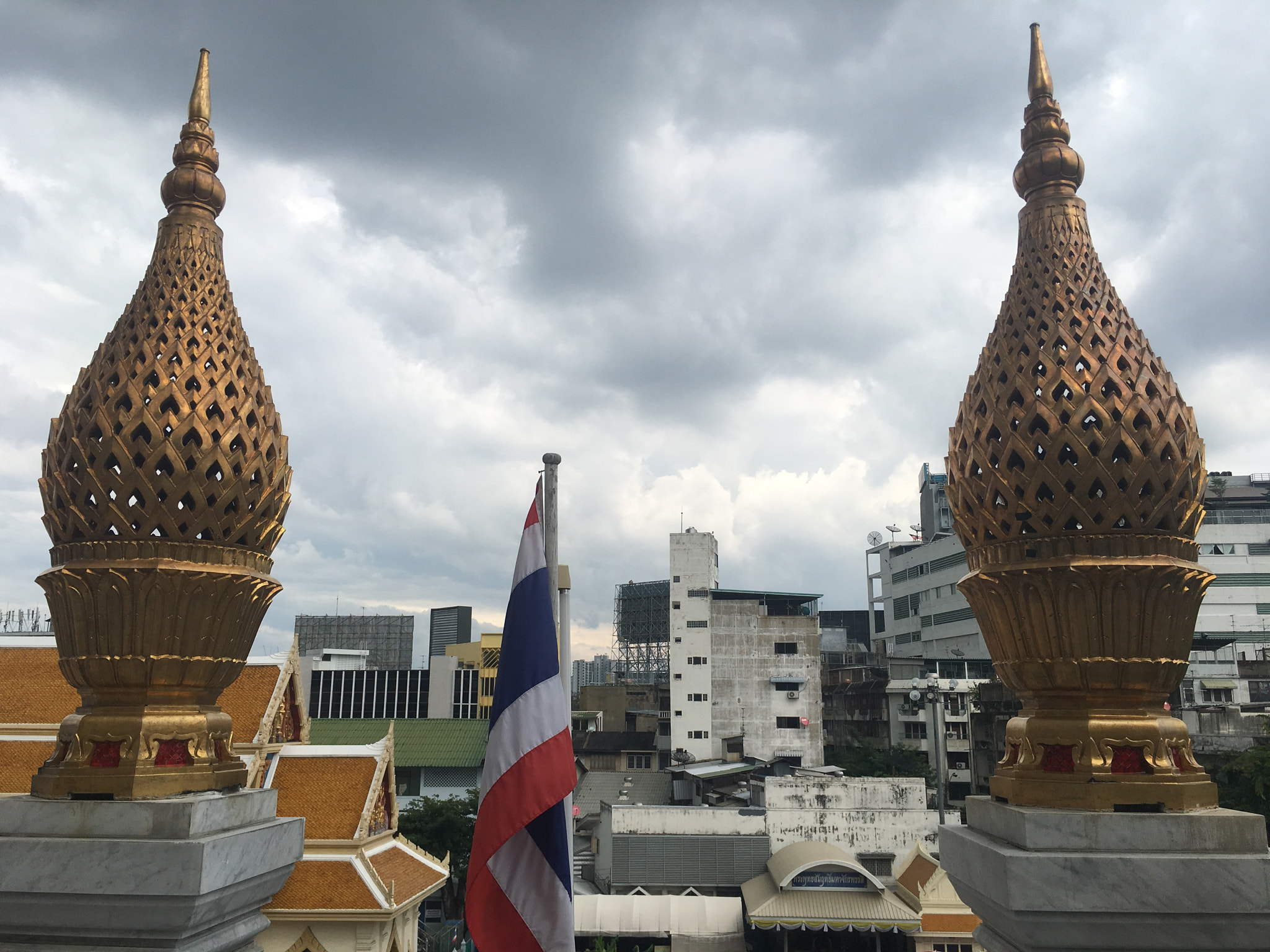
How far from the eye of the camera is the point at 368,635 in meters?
96.5

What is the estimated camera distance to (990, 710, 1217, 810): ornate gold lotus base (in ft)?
18.9

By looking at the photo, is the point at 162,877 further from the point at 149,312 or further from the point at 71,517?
A: the point at 149,312

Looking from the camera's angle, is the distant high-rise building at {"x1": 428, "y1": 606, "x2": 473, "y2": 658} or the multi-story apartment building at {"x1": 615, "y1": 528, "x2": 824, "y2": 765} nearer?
the multi-story apartment building at {"x1": 615, "y1": 528, "x2": 824, "y2": 765}

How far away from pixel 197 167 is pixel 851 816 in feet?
112

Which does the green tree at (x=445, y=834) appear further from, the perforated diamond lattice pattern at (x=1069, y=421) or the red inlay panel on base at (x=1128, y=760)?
the perforated diamond lattice pattern at (x=1069, y=421)

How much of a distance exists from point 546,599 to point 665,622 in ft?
231

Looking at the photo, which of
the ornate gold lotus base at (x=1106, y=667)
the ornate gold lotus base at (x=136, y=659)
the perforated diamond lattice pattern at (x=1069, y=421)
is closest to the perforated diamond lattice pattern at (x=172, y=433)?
the ornate gold lotus base at (x=136, y=659)

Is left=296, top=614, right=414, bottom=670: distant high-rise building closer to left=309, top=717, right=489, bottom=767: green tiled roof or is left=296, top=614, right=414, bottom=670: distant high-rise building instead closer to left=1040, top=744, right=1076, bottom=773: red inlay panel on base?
left=309, top=717, right=489, bottom=767: green tiled roof

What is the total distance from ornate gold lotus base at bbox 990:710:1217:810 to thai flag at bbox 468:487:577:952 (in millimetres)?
3292

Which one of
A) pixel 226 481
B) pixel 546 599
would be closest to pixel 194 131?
pixel 226 481

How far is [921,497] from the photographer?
8350cm

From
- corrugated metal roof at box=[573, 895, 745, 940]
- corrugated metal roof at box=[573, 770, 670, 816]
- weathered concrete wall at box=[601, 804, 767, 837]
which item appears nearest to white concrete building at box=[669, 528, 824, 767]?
corrugated metal roof at box=[573, 770, 670, 816]

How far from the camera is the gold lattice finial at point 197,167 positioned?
24.4 feet

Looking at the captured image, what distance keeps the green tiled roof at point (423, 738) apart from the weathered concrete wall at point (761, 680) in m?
16.4
